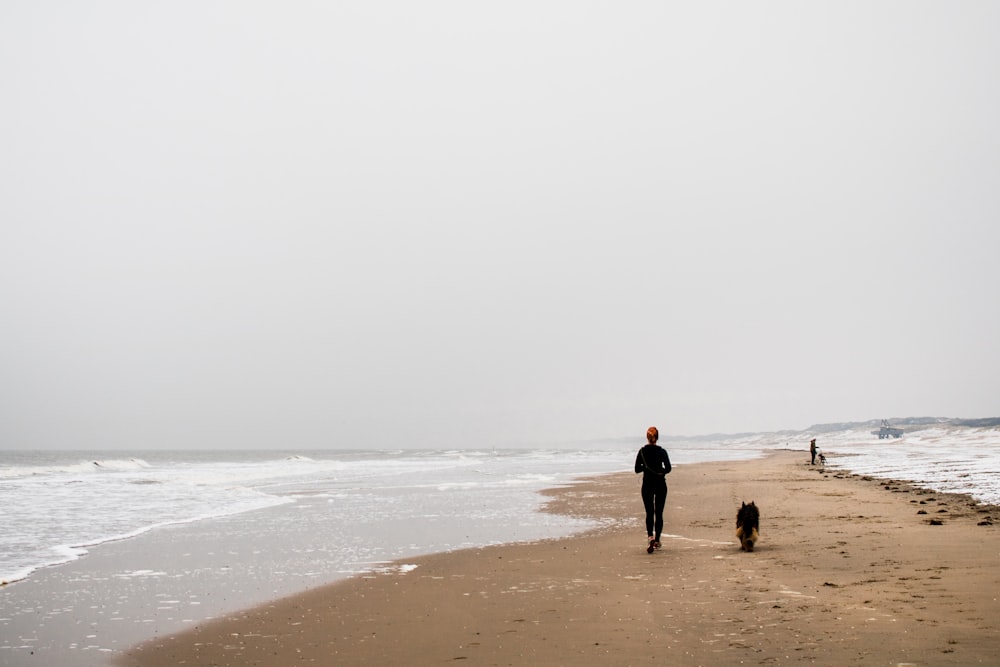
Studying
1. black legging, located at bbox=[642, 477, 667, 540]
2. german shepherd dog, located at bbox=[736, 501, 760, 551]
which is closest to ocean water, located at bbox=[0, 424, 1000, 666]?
black legging, located at bbox=[642, 477, 667, 540]

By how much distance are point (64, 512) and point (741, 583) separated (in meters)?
18.4

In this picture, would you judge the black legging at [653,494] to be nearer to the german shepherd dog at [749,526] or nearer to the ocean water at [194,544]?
the german shepherd dog at [749,526]

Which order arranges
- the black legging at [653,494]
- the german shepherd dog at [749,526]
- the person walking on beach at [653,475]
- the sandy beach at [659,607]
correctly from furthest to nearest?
1. the person walking on beach at [653,475]
2. the black legging at [653,494]
3. the german shepherd dog at [749,526]
4. the sandy beach at [659,607]

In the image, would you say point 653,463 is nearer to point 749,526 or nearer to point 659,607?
point 749,526

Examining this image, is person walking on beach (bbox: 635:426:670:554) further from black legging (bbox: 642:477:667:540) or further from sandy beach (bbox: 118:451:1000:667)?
sandy beach (bbox: 118:451:1000:667)

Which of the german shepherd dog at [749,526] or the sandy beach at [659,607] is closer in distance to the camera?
the sandy beach at [659,607]

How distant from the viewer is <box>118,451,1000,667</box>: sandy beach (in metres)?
6.34

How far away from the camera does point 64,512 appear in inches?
802

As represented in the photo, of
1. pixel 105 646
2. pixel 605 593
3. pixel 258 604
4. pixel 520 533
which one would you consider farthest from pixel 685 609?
pixel 520 533

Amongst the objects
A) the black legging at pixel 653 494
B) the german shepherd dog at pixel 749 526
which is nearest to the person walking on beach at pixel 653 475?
the black legging at pixel 653 494

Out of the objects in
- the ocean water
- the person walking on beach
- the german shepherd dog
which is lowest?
the ocean water

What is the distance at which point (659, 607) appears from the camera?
316 inches

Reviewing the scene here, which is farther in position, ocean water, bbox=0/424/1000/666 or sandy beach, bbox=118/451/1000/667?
ocean water, bbox=0/424/1000/666

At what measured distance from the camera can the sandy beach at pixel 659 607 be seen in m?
6.34
